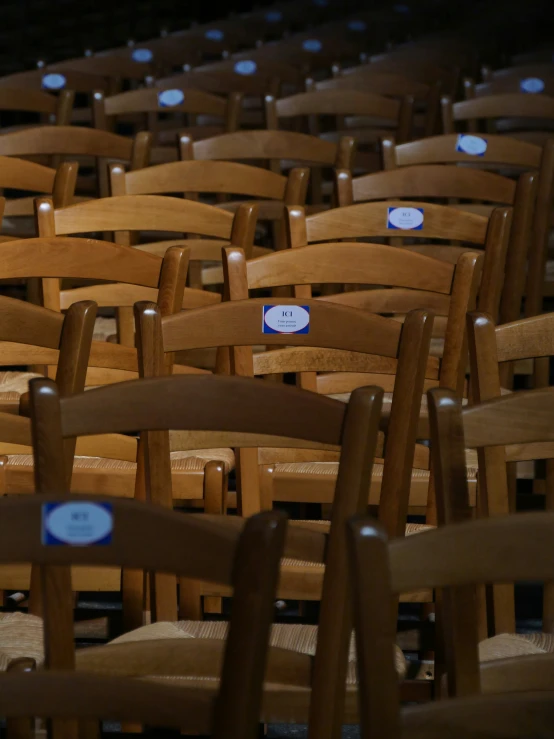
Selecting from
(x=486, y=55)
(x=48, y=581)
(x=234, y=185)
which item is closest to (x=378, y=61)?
(x=486, y=55)

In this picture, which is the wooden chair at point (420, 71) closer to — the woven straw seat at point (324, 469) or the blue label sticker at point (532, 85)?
the blue label sticker at point (532, 85)

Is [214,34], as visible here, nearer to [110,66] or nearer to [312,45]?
[312,45]

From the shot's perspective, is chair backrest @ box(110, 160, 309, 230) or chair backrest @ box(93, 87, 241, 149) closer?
chair backrest @ box(110, 160, 309, 230)

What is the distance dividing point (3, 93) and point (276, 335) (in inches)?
92.3

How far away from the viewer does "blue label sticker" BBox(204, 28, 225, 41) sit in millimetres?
5195

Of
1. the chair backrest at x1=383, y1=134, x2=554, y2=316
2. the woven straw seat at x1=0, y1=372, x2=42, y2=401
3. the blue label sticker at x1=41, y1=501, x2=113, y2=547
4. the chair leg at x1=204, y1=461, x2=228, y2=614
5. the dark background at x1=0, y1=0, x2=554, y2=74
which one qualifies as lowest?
the blue label sticker at x1=41, y1=501, x2=113, y2=547

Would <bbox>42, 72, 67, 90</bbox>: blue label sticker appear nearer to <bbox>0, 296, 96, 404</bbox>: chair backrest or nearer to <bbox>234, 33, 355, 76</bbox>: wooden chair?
<bbox>234, 33, 355, 76</bbox>: wooden chair

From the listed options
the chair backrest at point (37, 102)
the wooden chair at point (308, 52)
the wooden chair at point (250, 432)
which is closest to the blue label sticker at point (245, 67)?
the wooden chair at point (308, 52)

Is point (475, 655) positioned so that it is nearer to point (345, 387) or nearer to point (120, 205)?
point (345, 387)

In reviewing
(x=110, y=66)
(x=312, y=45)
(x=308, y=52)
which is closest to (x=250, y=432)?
(x=110, y=66)

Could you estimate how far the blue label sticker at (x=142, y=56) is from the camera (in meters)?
4.64

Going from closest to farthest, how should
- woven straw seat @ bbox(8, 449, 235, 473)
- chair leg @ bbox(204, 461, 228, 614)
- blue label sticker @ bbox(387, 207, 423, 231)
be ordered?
chair leg @ bbox(204, 461, 228, 614), woven straw seat @ bbox(8, 449, 235, 473), blue label sticker @ bbox(387, 207, 423, 231)

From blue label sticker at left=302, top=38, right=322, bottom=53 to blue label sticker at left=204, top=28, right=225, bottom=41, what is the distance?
0.56 meters

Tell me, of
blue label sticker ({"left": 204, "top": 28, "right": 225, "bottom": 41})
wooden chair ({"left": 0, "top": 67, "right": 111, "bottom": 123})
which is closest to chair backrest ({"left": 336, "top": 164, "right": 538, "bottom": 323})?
wooden chair ({"left": 0, "top": 67, "right": 111, "bottom": 123})
